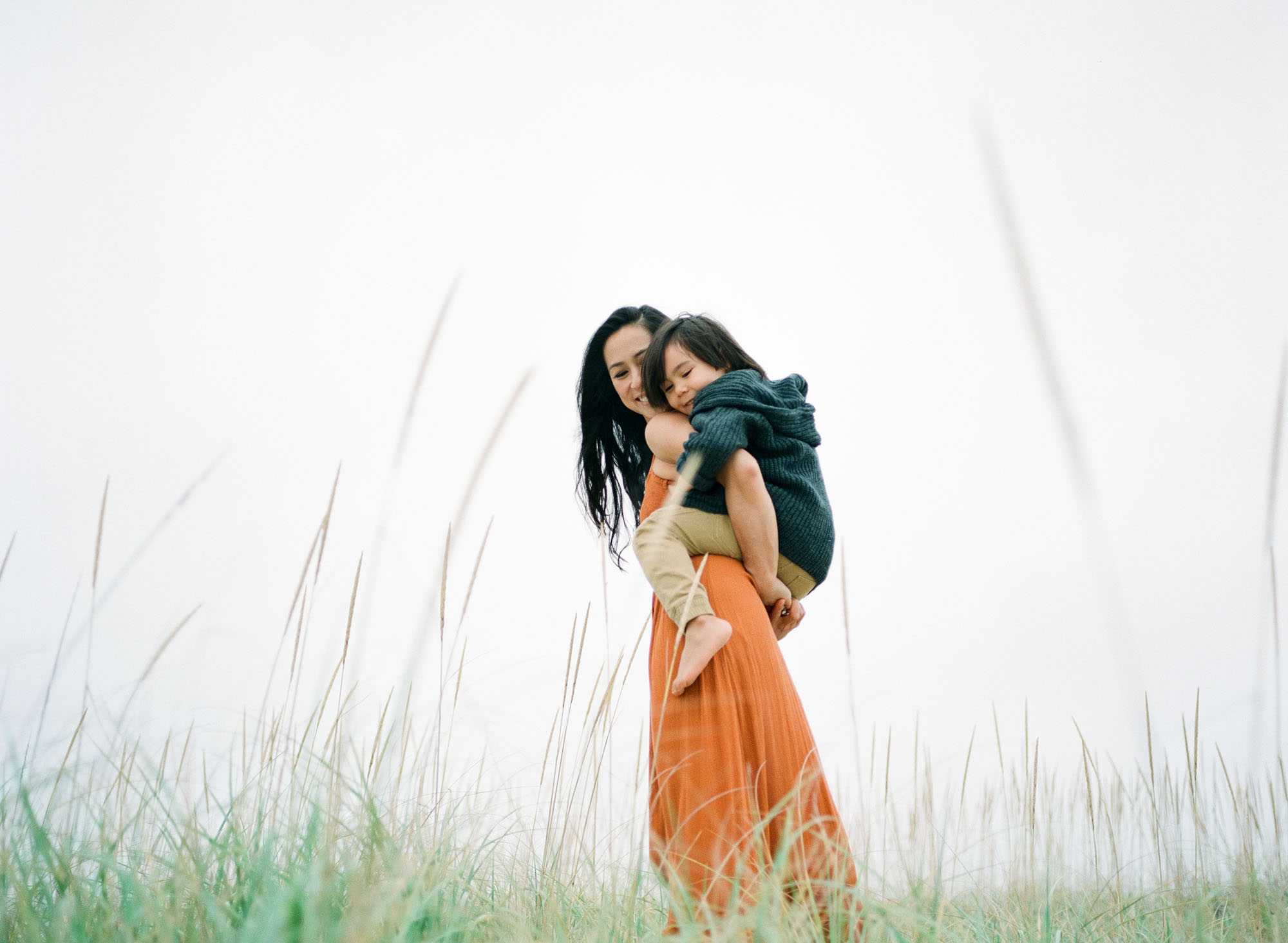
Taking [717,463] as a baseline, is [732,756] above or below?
below

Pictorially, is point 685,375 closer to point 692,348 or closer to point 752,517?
point 692,348

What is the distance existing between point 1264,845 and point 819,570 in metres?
1.10

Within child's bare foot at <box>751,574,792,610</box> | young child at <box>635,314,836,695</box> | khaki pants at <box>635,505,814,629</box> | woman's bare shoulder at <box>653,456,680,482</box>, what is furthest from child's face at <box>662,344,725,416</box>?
child's bare foot at <box>751,574,792,610</box>

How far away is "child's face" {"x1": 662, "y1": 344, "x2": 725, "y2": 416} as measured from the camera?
151cm

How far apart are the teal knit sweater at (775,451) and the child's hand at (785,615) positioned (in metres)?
0.08

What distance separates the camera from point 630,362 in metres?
1.76

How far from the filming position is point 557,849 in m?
1.22

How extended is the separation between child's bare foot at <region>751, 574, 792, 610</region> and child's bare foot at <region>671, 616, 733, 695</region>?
0.20 metres

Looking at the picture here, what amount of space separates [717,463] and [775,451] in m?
0.21

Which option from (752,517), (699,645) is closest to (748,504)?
(752,517)

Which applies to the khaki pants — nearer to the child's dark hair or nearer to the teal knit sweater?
the teal knit sweater

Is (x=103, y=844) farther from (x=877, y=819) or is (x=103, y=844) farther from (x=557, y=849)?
(x=877, y=819)

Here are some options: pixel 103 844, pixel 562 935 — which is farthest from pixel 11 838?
pixel 562 935

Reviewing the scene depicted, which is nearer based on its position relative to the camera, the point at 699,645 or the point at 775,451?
the point at 699,645
